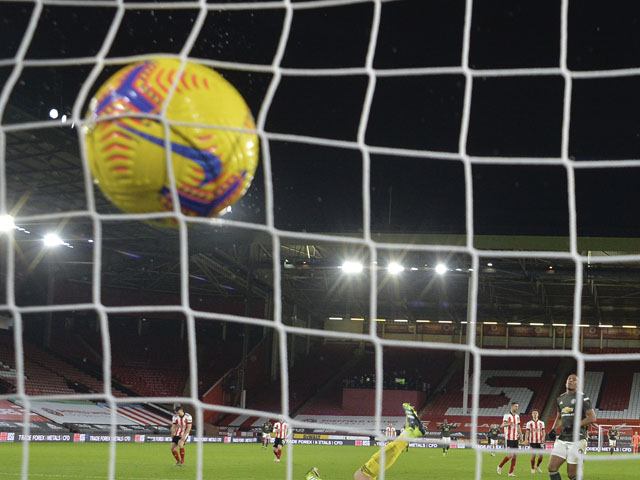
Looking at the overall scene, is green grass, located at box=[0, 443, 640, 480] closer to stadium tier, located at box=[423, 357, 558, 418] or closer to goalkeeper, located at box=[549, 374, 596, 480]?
goalkeeper, located at box=[549, 374, 596, 480]

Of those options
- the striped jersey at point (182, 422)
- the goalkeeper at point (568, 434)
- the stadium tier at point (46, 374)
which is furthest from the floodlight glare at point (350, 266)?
the goalkeeper at point (568, 434)

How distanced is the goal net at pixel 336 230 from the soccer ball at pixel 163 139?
5 centimetres

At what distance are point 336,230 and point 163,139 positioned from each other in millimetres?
17233

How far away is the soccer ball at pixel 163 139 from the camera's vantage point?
302 cm

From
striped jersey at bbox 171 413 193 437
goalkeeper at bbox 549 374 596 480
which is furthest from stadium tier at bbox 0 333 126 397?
goalkeeper at bbox 549 374 596 480

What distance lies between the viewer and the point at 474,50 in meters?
13.0

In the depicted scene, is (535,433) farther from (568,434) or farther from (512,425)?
(568,434)

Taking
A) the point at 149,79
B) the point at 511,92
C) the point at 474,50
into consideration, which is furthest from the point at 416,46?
the point at 149,79

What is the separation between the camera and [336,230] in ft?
66.3

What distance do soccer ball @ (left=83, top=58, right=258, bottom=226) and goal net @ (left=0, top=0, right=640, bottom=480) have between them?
5 cm

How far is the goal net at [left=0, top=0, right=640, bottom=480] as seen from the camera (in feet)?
11.8

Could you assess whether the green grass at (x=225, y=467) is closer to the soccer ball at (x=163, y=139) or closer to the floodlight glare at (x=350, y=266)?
the floodlight glare at (x=350, y=266)

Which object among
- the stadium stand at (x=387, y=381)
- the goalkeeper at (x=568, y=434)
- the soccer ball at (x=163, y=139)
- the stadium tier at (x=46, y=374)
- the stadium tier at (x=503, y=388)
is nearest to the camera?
the soccer ball at (x=163, y=139)

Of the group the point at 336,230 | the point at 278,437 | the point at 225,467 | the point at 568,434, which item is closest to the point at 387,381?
the point at 336,230
